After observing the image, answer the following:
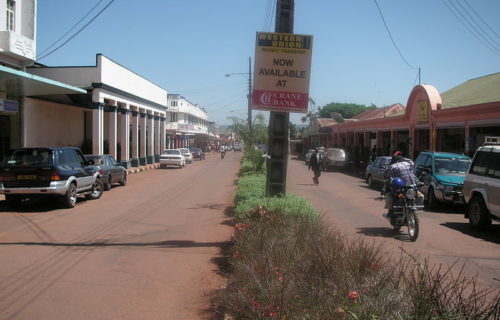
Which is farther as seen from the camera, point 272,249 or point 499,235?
point 499,235

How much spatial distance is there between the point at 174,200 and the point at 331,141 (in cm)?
4024

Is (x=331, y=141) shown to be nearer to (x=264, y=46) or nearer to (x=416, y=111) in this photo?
(x=416, y=111)

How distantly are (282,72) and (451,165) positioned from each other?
29.0 ft

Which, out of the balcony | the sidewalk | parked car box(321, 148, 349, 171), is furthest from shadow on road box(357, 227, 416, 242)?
parked car box(321, 148, 349, 171)

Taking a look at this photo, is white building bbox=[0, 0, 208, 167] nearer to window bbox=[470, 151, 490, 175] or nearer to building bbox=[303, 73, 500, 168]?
window bbox=[470, 151, 490, 175]

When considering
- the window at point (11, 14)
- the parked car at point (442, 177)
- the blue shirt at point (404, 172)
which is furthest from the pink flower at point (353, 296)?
the window at point (11, 14)

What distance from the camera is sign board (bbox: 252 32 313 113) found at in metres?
9.42

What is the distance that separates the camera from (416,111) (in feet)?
92.8

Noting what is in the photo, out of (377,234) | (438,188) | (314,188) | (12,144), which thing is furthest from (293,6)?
(12,144)

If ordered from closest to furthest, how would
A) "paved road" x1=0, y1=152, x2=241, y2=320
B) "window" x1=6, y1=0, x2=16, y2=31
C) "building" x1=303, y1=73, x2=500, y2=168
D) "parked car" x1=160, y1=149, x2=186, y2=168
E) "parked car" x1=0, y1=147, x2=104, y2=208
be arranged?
1. "paved road" x1=0, y1=152, x2=241, y2=320
2. "parked car" x1=0, y1=147, x2=104, y2=208
3. "window" x1=6, y1=0, x2=16, y2=31
4. "building" x1=303, y1=73, x2=500, y2=168
5. "parked car" x1=160, y1=149, x2=186, y2=168

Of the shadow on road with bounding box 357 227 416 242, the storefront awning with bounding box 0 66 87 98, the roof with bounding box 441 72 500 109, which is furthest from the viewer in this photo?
the roof with bounding box 441 72 500 109

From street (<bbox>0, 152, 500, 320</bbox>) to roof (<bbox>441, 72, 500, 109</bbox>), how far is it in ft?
33.6

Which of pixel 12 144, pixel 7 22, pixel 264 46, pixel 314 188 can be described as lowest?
pixel 314 188

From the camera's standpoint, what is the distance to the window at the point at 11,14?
20.9m
